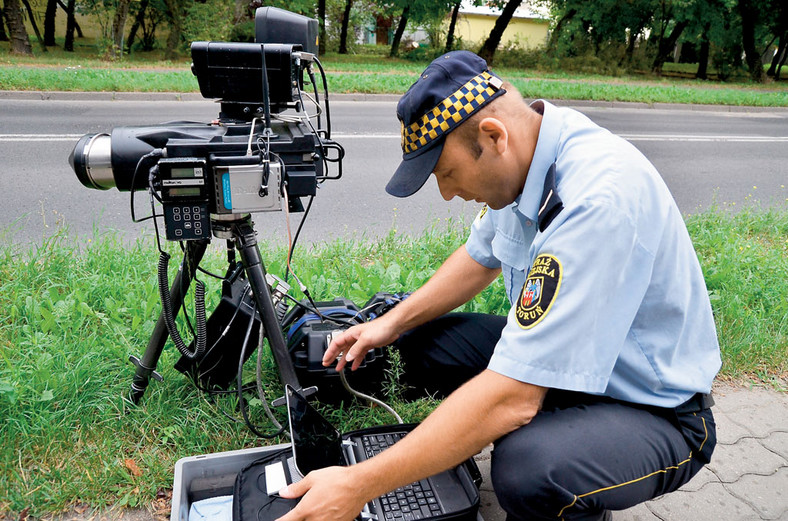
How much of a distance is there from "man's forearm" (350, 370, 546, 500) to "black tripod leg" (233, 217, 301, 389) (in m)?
0.53

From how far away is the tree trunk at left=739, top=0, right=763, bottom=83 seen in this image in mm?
22000

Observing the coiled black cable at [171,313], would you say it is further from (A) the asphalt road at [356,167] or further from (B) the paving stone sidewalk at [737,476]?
(A) the asphalt road at [356,167]

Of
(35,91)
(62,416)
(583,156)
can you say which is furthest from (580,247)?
(35,91)

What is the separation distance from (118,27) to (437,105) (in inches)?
645

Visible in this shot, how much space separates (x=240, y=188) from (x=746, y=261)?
3582mm

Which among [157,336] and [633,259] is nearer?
[633,259]

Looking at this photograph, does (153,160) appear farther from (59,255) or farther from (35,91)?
(35,91)

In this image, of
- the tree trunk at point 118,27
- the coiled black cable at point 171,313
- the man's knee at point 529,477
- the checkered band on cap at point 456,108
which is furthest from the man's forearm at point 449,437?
the tree trunk at point 118,27

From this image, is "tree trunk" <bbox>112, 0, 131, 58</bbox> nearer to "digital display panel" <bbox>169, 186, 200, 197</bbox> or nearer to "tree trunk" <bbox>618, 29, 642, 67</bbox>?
"digital display panel" <bbox>169, 186, 200, 197</bbox>

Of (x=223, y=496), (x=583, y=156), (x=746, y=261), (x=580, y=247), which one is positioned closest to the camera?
(x=580, y=247)

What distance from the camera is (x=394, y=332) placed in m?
2.33

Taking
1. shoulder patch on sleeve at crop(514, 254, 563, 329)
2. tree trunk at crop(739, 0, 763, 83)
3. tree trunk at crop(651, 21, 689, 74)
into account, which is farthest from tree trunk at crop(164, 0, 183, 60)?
tree trunk at crop(739, 0, 763, 83)

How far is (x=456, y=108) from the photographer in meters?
1.66

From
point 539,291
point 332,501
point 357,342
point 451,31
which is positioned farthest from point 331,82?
point 451,31
